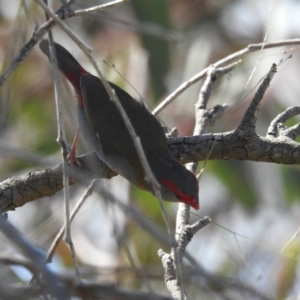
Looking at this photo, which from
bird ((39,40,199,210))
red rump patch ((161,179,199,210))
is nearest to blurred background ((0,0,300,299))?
bird ((39,40,199,210))

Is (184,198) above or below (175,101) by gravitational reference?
below

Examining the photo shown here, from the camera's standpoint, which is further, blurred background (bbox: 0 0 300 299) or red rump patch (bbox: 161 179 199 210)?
blurred background (bbox: 0 0 300 299)

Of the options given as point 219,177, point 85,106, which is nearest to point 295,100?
point 219,177

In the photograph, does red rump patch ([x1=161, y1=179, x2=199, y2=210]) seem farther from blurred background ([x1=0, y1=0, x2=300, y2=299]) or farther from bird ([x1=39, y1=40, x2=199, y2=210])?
blurred background ([x1=0, y1=0, x2=300, y2=299])

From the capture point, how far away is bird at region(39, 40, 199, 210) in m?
3.27

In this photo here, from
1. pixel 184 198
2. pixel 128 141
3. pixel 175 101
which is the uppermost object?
pixel 175 101

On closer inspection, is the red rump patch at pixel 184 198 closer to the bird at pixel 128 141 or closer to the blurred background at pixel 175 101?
the bird at pixel 128 141

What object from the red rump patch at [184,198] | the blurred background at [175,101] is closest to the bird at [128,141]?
the red rump patch at [184,198]

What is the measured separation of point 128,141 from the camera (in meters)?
3.60

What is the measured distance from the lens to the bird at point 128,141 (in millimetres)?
3268

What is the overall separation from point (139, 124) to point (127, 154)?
0.24 metres

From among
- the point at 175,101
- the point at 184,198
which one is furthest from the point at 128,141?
the point at 175,101

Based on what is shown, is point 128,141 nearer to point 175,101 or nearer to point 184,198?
Result: point 184,198

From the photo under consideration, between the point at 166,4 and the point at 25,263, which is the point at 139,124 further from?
the point at 166,4
